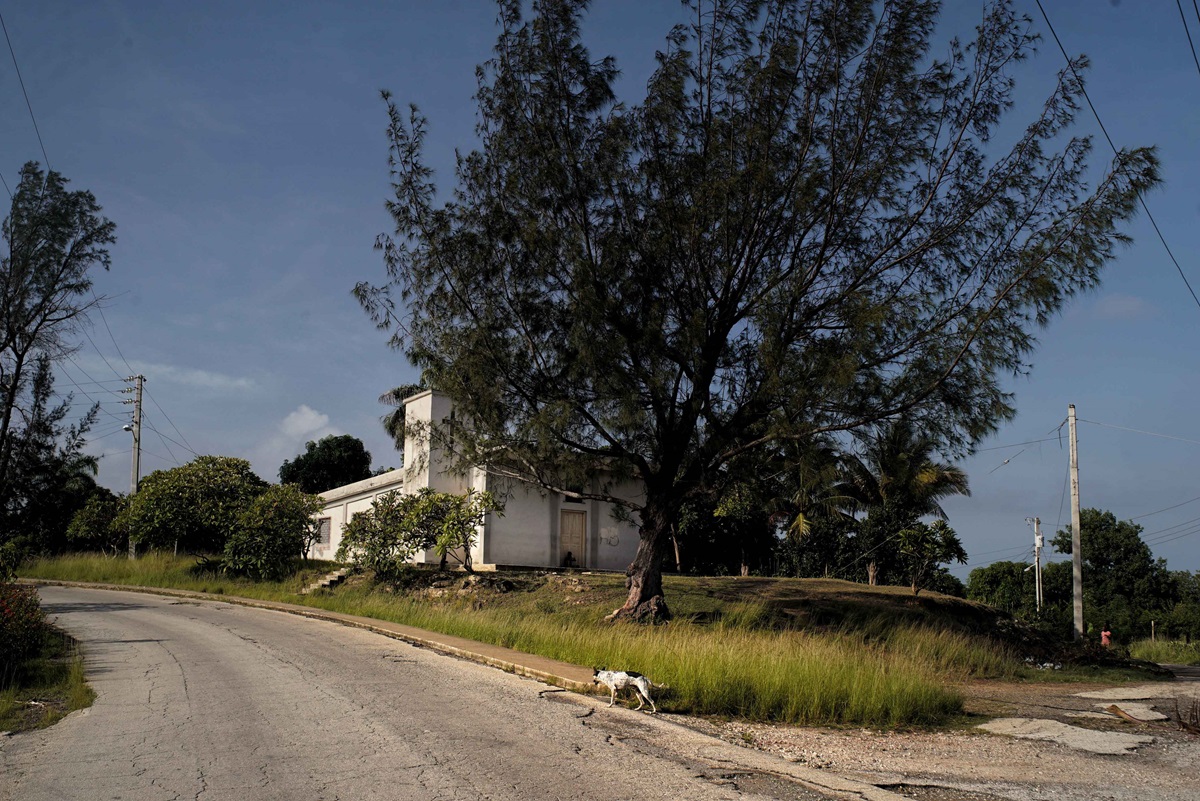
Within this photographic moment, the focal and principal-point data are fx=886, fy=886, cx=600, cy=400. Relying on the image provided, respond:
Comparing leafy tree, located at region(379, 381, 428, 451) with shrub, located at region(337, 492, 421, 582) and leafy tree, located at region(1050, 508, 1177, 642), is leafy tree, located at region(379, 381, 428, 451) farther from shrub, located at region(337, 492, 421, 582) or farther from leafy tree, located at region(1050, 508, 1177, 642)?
leafy tree, located at region(1050, 508, 1177, 642)

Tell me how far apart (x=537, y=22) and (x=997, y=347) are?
1090 centimetres

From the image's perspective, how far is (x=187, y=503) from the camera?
30094mm

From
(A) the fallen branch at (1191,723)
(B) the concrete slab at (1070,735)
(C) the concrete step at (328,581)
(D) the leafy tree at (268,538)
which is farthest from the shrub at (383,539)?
(A) the fallen branch at (1191,723)

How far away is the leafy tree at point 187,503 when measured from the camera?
29.6 metres

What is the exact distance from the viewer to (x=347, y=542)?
2570cm

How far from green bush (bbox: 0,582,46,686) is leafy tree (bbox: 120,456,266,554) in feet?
48.2

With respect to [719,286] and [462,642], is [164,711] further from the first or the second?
[719,286]

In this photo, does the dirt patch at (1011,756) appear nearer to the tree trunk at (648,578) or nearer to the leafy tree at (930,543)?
the tree trunk at (648,578)

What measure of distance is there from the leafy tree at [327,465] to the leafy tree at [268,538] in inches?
1022

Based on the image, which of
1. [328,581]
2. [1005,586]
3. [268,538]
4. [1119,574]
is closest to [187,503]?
[268,538]

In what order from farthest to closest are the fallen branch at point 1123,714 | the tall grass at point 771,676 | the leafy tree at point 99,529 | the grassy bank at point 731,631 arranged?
the leafy tree at point 99,529 < the fallen branch at point 1123,714 < the grassy bank at point 731,631 < the tall grass at point 771,676

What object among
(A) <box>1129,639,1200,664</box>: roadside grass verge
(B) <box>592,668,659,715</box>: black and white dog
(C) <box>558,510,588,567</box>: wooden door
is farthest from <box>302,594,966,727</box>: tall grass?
(A) <box>1129,639,1200,664</box>: roadside grass verge

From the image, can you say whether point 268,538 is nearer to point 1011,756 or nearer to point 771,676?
point 771,676

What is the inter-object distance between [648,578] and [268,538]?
1417 centimetres
